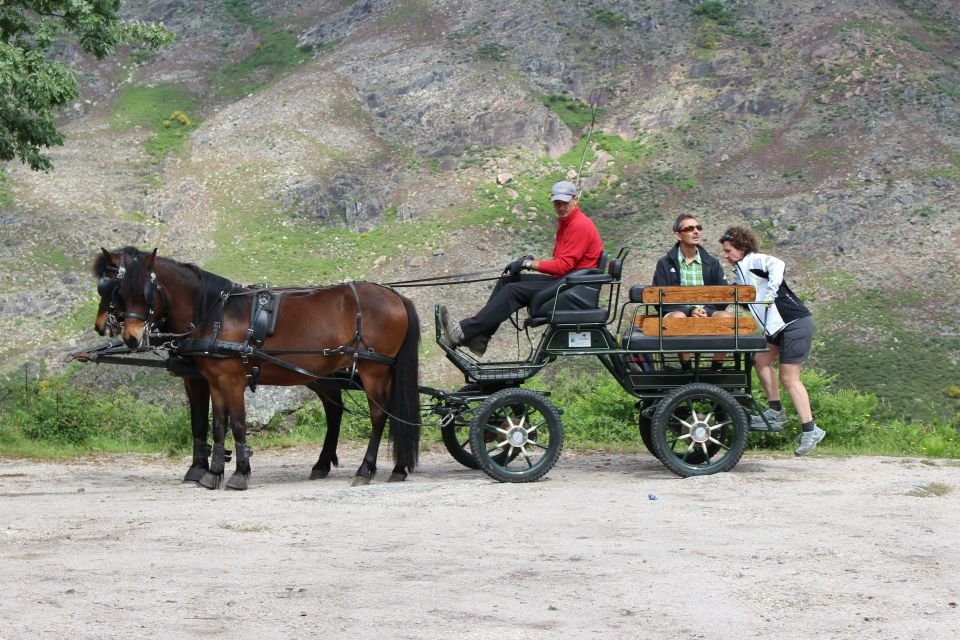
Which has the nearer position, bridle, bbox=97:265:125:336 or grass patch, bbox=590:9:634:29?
bridle, bbox=97:265:125:336

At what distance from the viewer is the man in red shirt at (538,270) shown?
370 inches

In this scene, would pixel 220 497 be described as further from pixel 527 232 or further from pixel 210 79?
pixel 210 79

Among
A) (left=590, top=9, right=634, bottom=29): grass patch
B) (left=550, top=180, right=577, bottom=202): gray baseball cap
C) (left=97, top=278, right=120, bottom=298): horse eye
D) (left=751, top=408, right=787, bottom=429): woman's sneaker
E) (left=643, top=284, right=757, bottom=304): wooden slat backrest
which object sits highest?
(left=590, top=9, right=634, bottom=29): grass patch

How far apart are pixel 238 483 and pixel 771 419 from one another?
4.75m

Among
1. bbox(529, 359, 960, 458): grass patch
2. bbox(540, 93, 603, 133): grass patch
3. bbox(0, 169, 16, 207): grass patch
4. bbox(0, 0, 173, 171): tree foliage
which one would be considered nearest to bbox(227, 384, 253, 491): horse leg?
bbox(529, 359, 960, 458): grass patch

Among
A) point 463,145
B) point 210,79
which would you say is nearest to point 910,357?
point 463,145

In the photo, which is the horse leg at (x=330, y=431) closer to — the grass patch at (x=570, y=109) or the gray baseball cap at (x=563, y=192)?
the gray baseball cap at (x=563, y=192)

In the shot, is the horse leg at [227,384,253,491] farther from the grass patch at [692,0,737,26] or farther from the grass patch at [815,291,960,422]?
the grass patch at [692,0,737,26]

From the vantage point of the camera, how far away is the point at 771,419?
32.4ft

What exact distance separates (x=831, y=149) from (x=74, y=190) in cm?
3442

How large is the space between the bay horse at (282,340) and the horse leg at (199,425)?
9.4 inches

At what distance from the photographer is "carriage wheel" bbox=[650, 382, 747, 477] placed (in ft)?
30.8

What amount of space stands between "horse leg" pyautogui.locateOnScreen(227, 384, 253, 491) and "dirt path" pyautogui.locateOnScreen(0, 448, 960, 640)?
6.9 inches

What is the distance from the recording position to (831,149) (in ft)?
162
